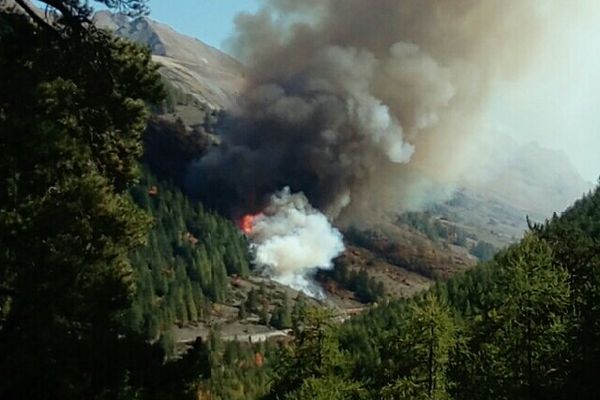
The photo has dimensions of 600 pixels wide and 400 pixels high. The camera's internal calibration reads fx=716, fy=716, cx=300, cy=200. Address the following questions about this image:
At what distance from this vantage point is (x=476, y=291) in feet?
291

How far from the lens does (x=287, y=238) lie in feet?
623

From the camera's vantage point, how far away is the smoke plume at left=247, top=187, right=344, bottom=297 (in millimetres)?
187625

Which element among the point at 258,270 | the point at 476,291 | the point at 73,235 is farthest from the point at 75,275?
the point at 258,270

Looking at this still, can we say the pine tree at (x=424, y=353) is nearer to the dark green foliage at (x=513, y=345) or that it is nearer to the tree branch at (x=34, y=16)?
the dark green foliage at (x=513, y=345)

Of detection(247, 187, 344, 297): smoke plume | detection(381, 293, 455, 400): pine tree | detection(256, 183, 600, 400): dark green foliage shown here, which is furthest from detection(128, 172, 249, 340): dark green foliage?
detection(381, 293, 455, 400): pine tree

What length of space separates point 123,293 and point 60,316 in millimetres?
1819

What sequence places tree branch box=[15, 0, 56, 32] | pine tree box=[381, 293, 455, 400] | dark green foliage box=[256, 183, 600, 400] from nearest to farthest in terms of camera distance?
tree branch box=[15, 0, 56, 32] < dark green foliage box=[256, 183, 600, 400] < pine tree box=[381, 293, 455, 400]

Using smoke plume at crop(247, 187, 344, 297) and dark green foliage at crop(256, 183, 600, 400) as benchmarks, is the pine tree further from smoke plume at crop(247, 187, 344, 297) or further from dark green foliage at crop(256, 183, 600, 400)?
smoke plume at crop(247, 187, 344, 297)

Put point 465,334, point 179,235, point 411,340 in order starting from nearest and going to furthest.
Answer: point 411,340 < point 465,334 < point 179,235

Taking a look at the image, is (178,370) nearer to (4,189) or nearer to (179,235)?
(4,189)

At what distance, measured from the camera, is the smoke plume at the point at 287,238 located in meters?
188

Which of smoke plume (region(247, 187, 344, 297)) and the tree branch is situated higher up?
smoke plume (region(247, 187, 344, 297))

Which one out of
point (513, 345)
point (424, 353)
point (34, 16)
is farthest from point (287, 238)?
point (34, 16)

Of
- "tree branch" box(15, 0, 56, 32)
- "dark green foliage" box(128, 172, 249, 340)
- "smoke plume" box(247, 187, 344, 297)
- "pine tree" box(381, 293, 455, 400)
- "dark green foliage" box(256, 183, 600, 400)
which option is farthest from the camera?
"smoke plume" box(247, 187, 344, 297)
